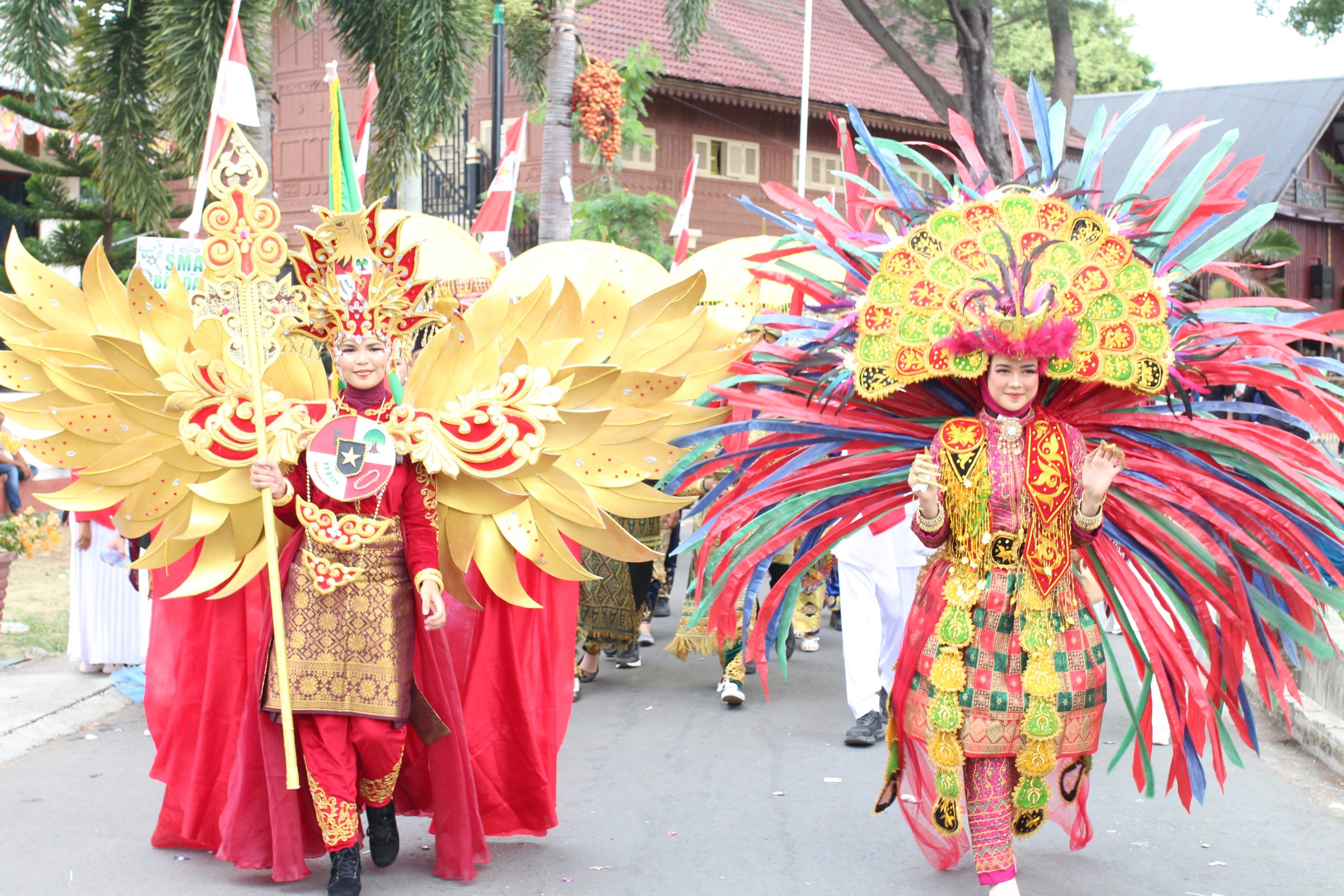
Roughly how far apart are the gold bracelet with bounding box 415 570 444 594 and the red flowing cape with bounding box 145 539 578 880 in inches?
9.4

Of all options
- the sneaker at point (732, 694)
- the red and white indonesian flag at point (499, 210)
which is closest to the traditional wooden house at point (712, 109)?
the red and white indonesian flag at point (499, 210)

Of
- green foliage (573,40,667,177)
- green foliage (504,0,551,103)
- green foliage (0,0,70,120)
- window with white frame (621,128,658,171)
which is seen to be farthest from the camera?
window with white frame (621,128,658,171)

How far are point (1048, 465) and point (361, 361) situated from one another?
219cm

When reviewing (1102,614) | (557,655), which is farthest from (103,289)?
(1102,614)

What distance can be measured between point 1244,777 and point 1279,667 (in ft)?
7.04

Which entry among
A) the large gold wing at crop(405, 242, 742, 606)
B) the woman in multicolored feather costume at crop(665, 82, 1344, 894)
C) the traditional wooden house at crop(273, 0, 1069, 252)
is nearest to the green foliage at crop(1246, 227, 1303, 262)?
the traditional wooden house at crop(273, 0, 1069, 252)

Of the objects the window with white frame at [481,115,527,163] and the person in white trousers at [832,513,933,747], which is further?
the window with white frame at [481,115,527,163]

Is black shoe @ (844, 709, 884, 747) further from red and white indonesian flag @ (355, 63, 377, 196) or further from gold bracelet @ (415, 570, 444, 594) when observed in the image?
red and white indonesian flag @ (355, 63, 377, 196)

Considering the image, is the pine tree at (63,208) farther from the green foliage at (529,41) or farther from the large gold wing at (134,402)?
the large gold wing at (134,402)

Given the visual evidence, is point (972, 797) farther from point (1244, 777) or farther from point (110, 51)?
point (110, 51)

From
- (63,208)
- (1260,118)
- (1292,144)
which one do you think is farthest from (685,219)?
(1260,118)

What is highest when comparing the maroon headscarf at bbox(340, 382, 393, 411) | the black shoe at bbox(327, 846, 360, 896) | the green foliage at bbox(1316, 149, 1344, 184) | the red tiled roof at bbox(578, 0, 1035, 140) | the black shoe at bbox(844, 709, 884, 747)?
the red tiled roof at bbox(578, 0, 1035, 140)

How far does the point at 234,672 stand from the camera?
490 cm

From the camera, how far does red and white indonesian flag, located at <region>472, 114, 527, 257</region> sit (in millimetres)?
10336
